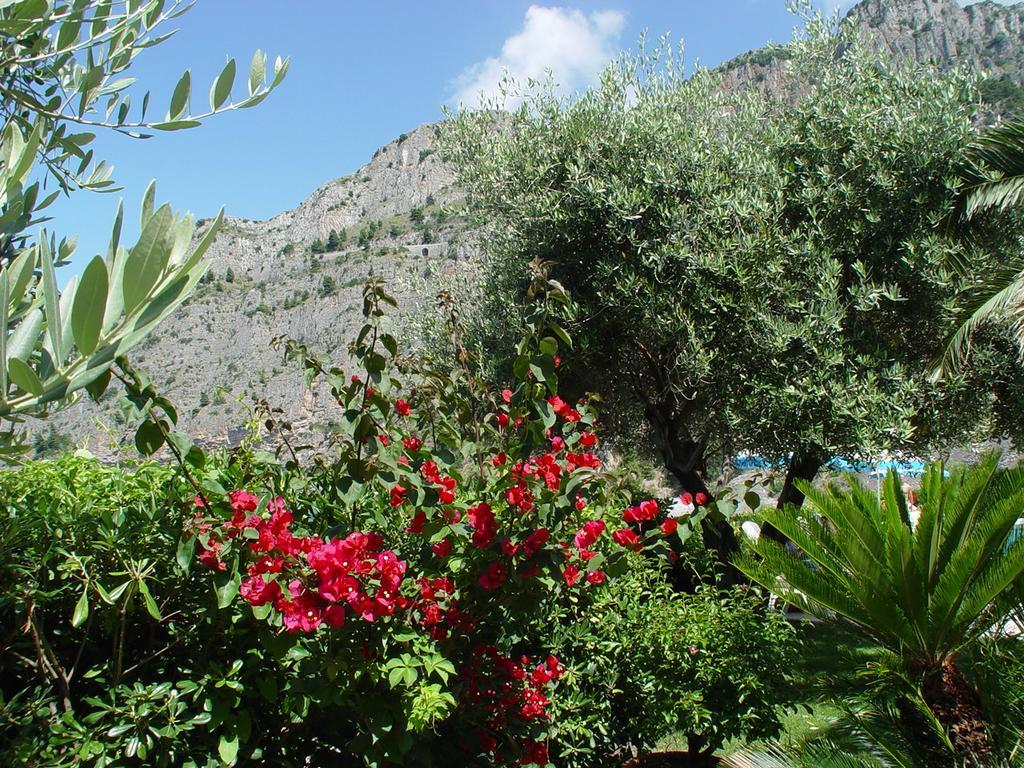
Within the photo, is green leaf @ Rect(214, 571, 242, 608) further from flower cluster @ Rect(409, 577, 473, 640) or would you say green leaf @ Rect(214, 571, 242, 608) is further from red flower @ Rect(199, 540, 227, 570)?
flower cluster @ Rect(409, 577, 473, 640)

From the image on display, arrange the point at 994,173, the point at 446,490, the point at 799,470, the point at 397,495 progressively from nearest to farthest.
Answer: the point at 446,490 → the point at 397,495 → the point at 994,173 → the point at 799,470

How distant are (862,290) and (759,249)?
89 cm

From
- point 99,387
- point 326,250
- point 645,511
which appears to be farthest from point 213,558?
point 326,250

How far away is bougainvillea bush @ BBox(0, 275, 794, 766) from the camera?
8.14 ft

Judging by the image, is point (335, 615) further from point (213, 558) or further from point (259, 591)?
point (213, 558)

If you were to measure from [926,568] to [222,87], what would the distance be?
4.02 meters

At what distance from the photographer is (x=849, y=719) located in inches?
148

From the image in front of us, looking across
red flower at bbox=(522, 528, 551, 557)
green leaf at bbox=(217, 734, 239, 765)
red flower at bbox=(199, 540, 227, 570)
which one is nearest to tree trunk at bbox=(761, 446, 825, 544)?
red flower at bbox=(522, 528, 551, 557)

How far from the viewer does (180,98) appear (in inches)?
109

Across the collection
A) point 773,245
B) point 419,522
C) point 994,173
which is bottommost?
point 419,522

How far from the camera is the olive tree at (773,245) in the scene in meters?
6.25

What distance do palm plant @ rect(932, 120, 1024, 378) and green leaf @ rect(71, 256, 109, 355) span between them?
6558mm

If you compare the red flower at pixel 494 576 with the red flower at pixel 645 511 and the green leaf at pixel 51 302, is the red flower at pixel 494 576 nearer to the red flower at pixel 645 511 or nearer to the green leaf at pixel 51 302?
the red flower at pixel 645 511

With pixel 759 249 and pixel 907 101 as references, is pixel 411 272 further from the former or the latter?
pixel 907 101
